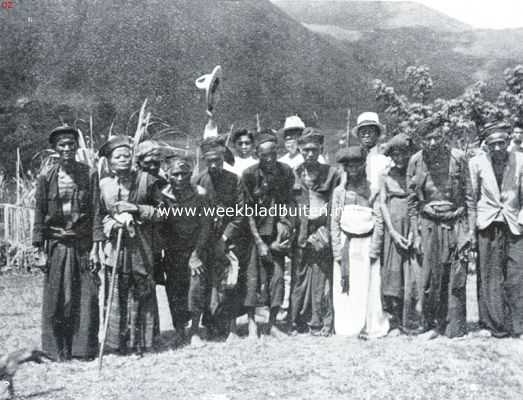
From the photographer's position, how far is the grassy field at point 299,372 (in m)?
4.54

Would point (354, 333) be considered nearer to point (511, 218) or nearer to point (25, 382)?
point (511, 218)

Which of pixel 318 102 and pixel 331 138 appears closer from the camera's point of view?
pixel 331 138

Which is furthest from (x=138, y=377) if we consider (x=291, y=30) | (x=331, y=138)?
(x=291, y=30)

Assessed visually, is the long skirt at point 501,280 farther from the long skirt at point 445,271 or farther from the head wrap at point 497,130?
the head wrap at point 497,130

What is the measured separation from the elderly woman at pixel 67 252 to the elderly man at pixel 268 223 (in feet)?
5.22

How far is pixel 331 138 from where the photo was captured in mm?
27641

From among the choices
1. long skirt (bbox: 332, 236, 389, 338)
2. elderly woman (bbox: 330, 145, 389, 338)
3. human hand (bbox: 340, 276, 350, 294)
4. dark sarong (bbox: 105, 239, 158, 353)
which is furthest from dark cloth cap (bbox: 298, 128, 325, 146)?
dark sarong (bbox: 105, 239, 158, 353)

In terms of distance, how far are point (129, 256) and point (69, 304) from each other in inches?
28.2

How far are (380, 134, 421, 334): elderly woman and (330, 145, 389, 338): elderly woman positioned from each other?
10 centimetres

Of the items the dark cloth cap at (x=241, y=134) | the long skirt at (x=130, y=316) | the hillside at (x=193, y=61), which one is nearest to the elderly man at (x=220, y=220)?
the dark cloth cap at (x=241, y=134)

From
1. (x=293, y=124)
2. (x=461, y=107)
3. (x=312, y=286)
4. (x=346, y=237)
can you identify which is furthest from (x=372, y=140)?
(x=461, y=107)

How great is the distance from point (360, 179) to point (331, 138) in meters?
21.8

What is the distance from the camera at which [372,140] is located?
650cm

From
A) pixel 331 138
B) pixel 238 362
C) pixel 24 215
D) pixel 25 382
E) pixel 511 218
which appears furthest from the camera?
pixel 331 138
